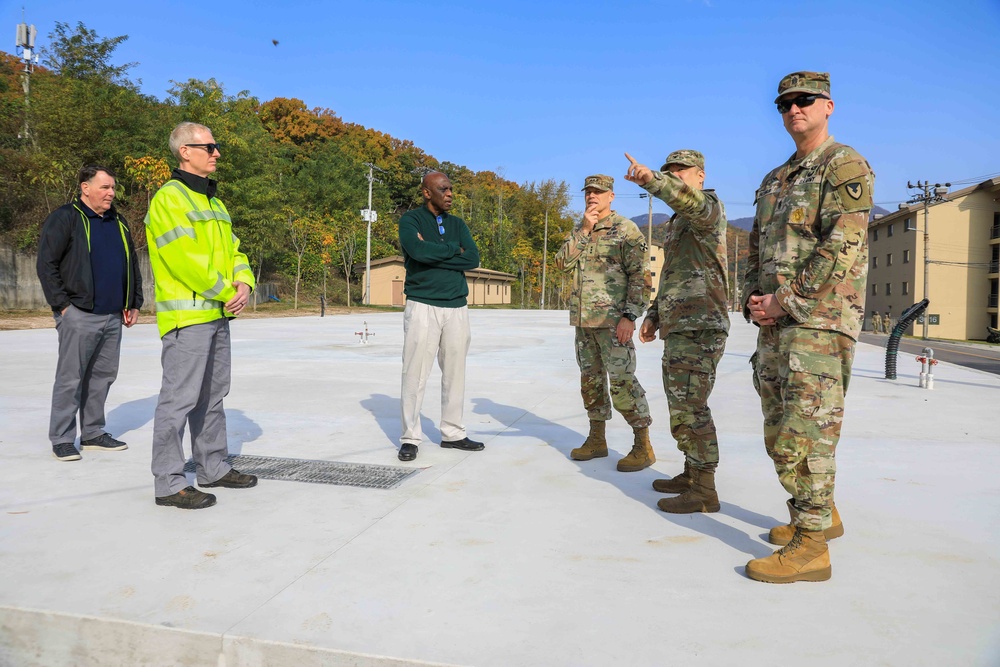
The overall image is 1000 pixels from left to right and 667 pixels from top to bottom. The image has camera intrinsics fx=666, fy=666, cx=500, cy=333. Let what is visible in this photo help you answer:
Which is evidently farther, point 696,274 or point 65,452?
point 65,452

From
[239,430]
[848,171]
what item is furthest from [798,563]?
[239,430]

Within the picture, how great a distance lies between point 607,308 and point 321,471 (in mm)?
2043

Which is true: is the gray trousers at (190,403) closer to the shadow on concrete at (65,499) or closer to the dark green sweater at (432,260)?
the shadow on concrete at (65,499)

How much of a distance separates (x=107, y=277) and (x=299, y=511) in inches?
95.0

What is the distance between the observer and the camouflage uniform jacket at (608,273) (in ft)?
13.8

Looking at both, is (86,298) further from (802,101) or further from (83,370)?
(802,101)

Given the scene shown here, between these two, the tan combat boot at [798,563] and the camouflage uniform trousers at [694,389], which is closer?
the tan combat boot at [798,563]

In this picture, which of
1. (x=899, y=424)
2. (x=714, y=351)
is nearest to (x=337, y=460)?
(x=714, y=351)

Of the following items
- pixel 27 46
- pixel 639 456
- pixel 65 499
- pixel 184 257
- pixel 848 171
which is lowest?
pixel 65 499

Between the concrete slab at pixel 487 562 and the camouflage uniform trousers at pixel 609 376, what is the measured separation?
381 mm

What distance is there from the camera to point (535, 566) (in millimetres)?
2674

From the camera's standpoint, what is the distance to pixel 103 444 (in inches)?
179

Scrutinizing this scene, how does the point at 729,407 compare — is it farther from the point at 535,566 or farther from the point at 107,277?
the point at 107,277

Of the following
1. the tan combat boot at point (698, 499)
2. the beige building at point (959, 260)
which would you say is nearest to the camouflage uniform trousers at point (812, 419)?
the tan combat boot at point (698, 499)
